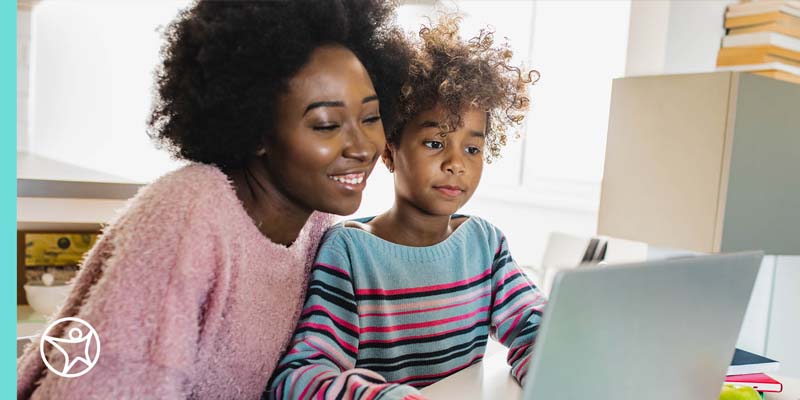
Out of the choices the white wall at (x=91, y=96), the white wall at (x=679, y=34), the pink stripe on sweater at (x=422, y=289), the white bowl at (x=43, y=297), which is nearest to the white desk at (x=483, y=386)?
the pink stripe on sweater at (x=422, y=289)

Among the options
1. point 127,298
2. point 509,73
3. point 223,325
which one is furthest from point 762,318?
point 127,298

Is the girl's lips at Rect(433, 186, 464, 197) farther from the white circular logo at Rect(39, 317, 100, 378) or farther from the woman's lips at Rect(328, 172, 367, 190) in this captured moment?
the white circular logo at Rect(39, 317, 100, 378)

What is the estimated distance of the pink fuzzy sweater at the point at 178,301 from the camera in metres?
0.60

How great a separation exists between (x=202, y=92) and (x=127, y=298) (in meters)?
0.25

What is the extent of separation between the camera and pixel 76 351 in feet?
1.94

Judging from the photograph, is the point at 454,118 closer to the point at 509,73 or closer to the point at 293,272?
the point at 509,73

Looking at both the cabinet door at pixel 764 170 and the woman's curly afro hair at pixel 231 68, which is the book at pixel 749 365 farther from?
the woman's curly afro hair at pixel 231 68

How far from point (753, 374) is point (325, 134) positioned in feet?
2.98

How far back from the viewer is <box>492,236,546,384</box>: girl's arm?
3.38 feet

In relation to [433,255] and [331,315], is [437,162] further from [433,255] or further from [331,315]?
[331,315]

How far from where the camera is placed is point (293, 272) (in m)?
0.84

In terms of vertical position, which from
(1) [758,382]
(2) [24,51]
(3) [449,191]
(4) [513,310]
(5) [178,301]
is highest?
(2) [24,51]

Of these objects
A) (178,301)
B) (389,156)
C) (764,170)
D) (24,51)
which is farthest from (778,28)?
(24,51)

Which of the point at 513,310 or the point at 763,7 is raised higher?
the point at 763,7
